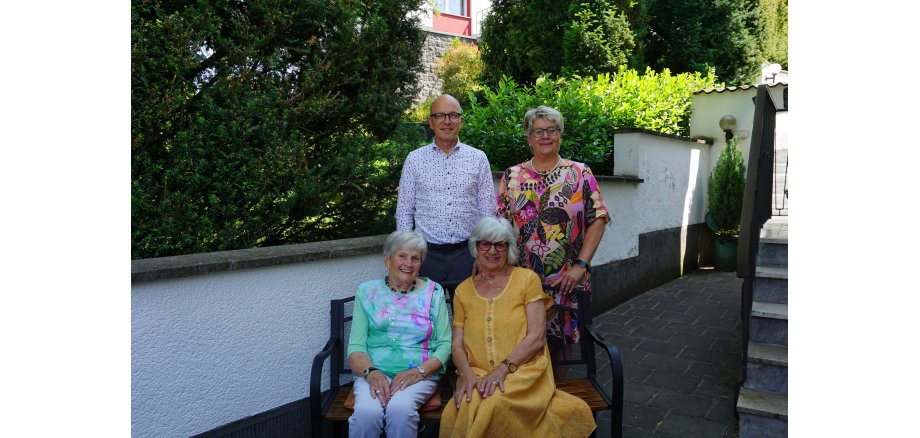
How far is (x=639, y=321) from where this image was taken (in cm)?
529

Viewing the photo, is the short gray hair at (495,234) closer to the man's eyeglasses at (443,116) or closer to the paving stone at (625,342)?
the man's eyeglasses at (443,116)

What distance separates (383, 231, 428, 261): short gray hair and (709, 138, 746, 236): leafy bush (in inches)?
246

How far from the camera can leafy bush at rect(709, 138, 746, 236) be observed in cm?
774

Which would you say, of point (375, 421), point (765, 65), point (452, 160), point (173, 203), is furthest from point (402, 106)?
point (765, 65)

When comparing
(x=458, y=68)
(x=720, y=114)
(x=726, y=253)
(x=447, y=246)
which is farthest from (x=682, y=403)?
(x=458, y=68)

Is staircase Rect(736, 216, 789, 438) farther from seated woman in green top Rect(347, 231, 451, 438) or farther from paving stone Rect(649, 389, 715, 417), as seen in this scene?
seated woman in green top Rect(347, 231, 451, 438)

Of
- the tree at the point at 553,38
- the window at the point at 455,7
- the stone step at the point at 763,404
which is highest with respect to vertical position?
the window at the point at 455,7

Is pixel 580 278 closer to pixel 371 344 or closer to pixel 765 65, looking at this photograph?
pixel 371 344

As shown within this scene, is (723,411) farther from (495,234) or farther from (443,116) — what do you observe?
(443,116)

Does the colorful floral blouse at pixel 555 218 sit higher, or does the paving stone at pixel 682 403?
the colorful floral blouse at pixel 555 218

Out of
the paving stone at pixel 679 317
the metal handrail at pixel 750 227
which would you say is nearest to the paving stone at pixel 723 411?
the metal handrail at pixel 750 227

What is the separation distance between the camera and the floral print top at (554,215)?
2965mm

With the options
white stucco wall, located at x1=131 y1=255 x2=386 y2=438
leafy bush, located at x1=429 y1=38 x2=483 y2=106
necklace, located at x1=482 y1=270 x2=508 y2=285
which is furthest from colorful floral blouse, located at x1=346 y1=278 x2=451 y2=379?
leafy bush, located at x1=429 y1=38 x2=483 y2=106

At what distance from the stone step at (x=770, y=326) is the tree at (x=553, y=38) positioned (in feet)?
26.5
